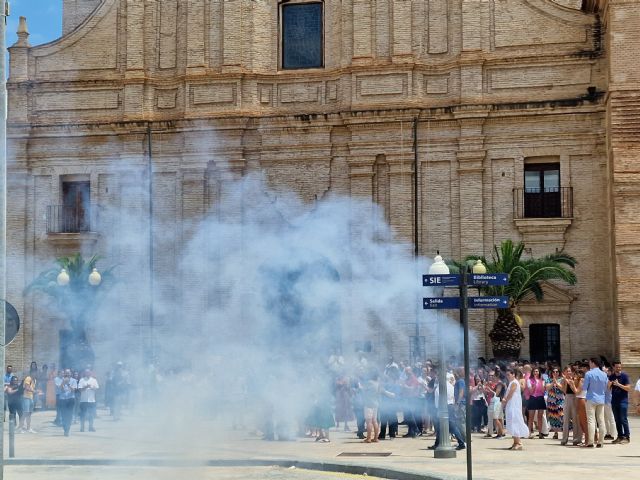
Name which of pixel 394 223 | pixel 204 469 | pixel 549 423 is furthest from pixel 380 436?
pixel 394 223

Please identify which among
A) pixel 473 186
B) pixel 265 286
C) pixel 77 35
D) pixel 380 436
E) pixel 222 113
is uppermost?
pixel 77 35

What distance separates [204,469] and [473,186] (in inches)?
692

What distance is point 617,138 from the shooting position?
32.8m

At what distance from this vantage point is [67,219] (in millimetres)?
37812

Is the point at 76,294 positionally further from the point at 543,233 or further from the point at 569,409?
the point at 569,409

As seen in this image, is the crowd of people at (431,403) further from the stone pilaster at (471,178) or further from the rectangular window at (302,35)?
the rectangular window at (302,35)

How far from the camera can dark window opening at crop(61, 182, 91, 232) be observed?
37.0m

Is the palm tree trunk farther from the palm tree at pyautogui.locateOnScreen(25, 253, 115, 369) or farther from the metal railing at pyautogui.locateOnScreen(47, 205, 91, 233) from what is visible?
the metal railing at pyautogui.locateOnScreen(47, 205, 91, 233)

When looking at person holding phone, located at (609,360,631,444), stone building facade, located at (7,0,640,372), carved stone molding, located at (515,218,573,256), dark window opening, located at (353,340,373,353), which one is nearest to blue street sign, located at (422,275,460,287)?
person holding phone, located at (609,360,631,444)

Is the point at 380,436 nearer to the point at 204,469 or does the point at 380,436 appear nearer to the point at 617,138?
the point at 204,469

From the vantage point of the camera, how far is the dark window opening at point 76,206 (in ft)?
121

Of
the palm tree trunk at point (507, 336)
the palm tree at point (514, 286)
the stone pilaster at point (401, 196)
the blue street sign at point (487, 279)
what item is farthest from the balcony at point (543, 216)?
the blue street sign at point (487, 279)

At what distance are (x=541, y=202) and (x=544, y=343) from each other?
426 cm

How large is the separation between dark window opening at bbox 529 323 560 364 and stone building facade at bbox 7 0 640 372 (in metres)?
0.11
